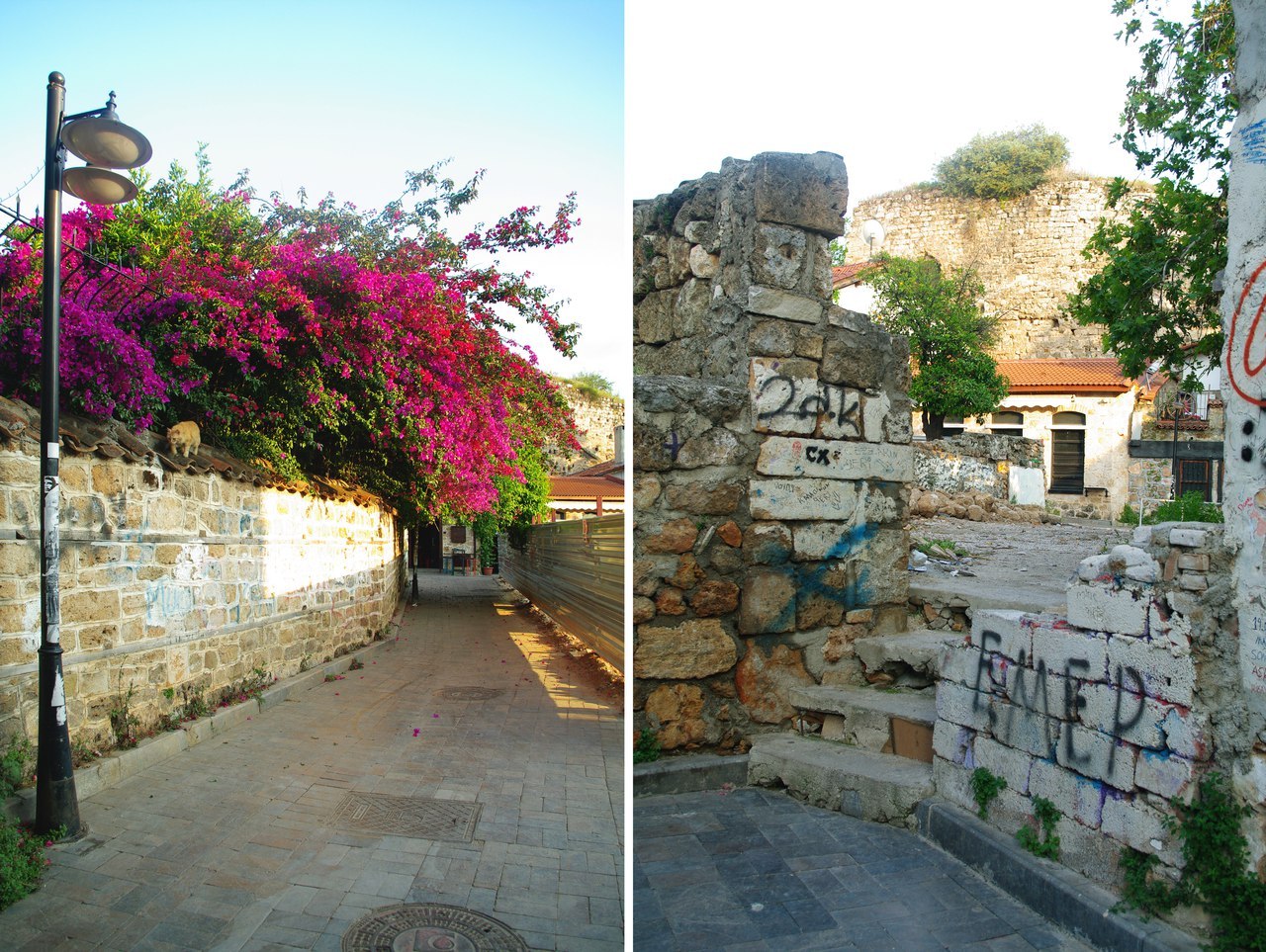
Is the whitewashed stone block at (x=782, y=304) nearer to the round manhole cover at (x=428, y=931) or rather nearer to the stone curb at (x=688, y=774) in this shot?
the stone curb at (x=688, y=774)

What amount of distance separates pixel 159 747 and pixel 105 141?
3089 millimetres

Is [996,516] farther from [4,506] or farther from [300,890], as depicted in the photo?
[4,506]

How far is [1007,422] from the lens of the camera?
21.0 metres

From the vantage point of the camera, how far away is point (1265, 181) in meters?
2.57

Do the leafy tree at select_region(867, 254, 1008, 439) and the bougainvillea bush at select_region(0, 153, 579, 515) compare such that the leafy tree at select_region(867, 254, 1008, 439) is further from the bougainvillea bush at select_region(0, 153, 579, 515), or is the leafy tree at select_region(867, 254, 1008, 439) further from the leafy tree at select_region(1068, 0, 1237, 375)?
the bougainvillea bush at select_region(0, 153, 579, 515)

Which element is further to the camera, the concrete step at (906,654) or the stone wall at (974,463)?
the stone wall at (974,463)

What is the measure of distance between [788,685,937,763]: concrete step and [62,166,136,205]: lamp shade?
4.01 m

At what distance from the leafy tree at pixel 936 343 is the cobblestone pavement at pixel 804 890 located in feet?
53.9

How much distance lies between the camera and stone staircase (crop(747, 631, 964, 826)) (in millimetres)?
3629

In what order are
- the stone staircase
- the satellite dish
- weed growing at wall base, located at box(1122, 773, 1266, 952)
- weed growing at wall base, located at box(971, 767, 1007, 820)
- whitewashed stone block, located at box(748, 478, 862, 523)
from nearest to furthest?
weed growing at wall base, located at box(1122, 773, 1266, 952), weed growing at wall base, located at box(971, 767, 1007, 820), the stone staircase, whitewashed stone block, located at box(748, 478, 862, 523), the satellite dish

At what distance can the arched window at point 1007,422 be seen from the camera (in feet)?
68.5

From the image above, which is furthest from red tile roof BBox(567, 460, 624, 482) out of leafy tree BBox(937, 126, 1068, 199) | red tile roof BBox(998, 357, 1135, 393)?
leafy tree BBox(937, 126, 1068, 199)

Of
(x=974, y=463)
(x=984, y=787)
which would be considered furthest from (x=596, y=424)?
(x=984, y=787)

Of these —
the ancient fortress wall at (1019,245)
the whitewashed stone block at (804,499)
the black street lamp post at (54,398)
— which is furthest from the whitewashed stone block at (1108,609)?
the ancient fortress wall at (1019,245)
